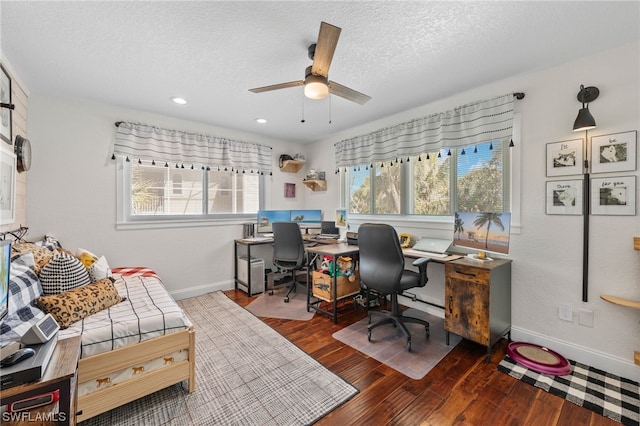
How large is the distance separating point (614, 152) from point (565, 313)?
4.23 feet

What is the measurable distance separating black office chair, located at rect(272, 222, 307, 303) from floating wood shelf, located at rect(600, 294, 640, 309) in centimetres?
277

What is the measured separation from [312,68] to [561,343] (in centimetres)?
292

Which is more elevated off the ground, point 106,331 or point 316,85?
point 316,85

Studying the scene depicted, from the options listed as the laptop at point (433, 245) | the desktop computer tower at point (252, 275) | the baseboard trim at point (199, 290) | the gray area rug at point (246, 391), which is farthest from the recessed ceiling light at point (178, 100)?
the laptop at point (433, 245)

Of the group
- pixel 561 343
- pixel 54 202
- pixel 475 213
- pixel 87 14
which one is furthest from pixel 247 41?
pixel 561 343

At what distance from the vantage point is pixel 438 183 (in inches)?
122

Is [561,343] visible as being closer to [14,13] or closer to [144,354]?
[144,354]

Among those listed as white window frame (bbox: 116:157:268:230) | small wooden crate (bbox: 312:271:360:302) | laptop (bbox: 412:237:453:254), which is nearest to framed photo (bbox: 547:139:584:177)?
laptop (bbox: 412:237:453:254)

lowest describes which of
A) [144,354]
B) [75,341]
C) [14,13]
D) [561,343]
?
[561,343]

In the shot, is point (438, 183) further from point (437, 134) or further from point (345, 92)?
point (345, 92)

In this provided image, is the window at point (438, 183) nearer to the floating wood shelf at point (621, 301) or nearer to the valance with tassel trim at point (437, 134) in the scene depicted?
the valance with tassel trim at point (437, 134)

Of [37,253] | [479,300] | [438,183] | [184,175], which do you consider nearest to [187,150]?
[184,175]

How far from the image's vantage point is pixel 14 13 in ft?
5.24

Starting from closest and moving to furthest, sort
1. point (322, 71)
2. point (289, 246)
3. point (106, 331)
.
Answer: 1. point (106, 331)
2. point (322, 71)
3. point (289, 246)
